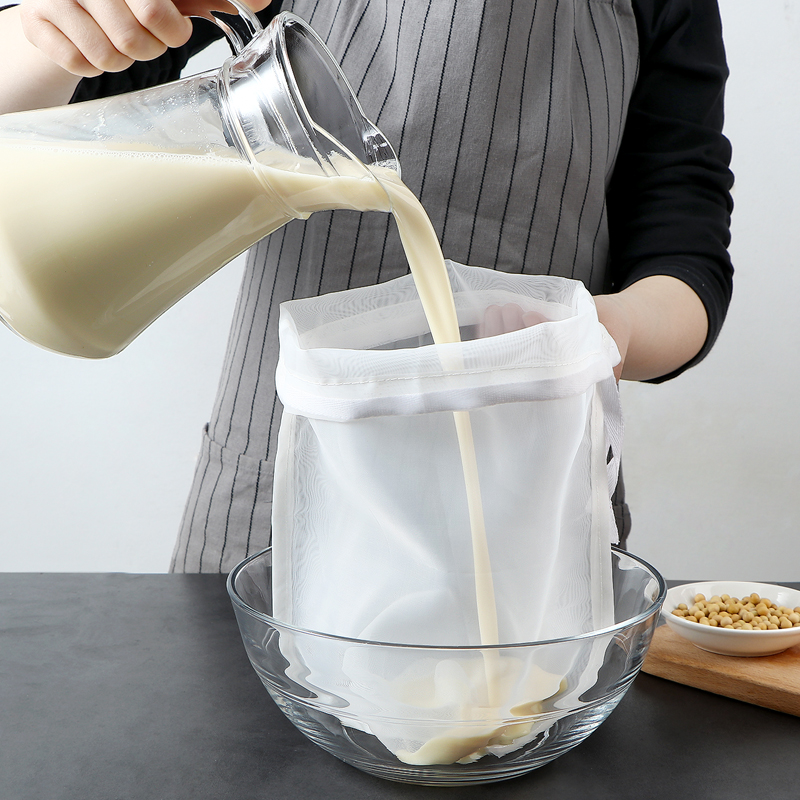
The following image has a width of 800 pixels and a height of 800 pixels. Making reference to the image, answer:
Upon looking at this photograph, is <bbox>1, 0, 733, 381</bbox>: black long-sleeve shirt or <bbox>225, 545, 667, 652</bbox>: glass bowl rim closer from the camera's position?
<bbox>225, 545, 667, 652</bbox>: glass bowl rim

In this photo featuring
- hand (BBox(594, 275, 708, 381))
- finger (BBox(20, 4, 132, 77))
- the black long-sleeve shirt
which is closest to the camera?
finger (BBox(20, 4, 132, 77))

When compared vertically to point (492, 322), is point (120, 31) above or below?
above

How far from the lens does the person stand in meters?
0.77

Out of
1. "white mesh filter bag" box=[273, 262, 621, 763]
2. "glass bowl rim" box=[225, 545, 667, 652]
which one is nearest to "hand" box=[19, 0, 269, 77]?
"white mesh filter bag" box=[273, 262, 621, 763]

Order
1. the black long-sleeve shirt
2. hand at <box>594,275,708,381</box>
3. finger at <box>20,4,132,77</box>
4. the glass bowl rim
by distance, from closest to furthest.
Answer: the glass bowl rim → finger at <box>20,4,132,77</box> → hand at <box>594,275,708,381</box> → the black long-sleeve shirt

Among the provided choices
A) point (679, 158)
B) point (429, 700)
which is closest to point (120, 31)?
point (429, 700)

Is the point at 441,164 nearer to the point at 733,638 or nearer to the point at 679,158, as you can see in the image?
the point at 679,158

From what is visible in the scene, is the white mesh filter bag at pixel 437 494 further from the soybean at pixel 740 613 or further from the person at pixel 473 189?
the person at pixel 473 189

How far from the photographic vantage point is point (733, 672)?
49cm

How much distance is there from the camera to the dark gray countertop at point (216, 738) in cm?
39

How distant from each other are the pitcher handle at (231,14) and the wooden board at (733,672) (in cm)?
43

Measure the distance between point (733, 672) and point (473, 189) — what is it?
0.48m

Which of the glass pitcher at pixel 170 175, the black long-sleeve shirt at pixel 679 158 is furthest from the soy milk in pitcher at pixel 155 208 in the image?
the black long-sleeve shirt at pixel 679 158

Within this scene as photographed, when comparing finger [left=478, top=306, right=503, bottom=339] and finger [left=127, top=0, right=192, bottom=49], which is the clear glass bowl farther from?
finger [left=127, top=0, right=192, bottom=49]
